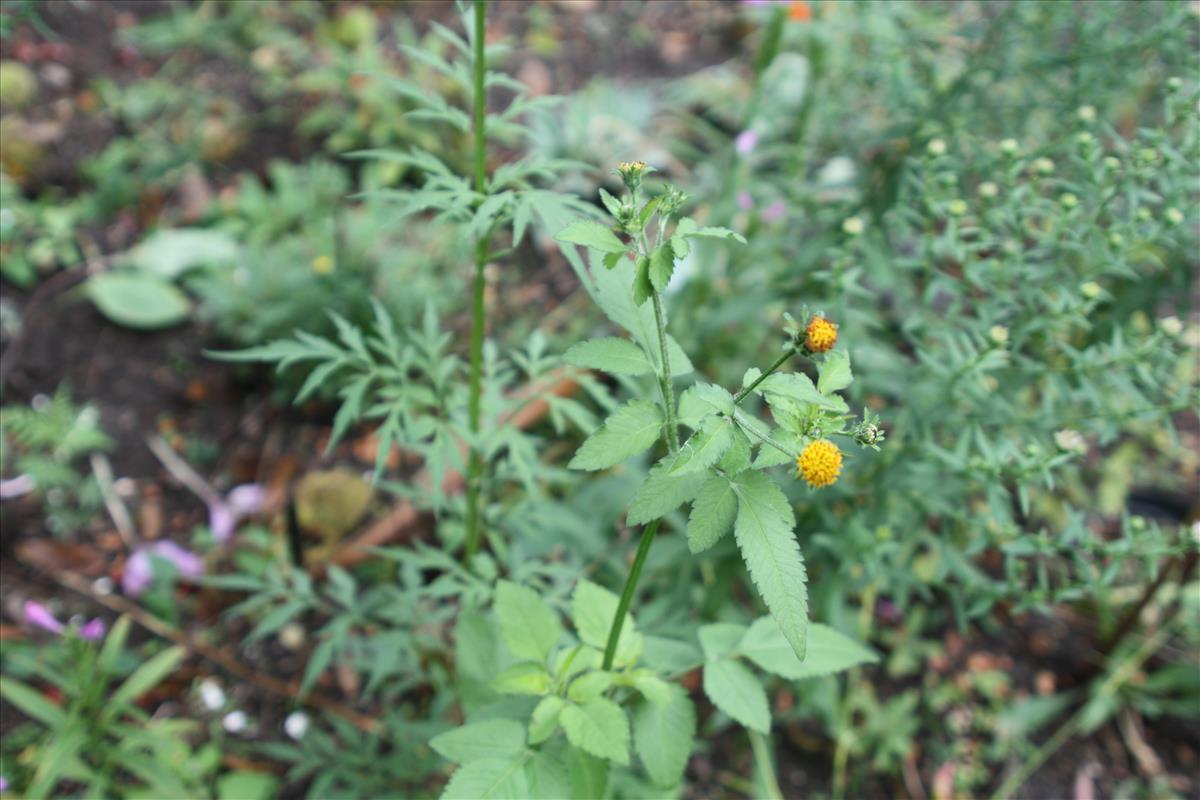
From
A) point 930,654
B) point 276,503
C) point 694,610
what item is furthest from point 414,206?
point 930,654

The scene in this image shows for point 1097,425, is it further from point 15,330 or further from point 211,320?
point 15,330

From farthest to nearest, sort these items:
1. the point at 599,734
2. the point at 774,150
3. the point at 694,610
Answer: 1. the point at 774,150
2. the point at 694,610
3. the point at 599,734

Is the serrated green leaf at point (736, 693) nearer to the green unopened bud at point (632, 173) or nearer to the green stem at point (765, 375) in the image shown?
the green stem at point (765, 375)

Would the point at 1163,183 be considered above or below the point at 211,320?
above

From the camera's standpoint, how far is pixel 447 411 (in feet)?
5.70

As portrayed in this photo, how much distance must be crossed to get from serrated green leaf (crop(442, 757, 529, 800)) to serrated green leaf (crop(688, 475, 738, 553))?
1.59 feet

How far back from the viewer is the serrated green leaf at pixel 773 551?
1016 millimetres

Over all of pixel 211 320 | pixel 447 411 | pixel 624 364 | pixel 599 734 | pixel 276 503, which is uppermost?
pixel 624 364

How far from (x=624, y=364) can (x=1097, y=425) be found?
4.20 feet

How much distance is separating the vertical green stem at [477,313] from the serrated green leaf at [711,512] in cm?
65

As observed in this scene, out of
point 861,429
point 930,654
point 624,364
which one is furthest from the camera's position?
point 930,654

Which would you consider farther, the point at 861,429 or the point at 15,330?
the point at 15,330


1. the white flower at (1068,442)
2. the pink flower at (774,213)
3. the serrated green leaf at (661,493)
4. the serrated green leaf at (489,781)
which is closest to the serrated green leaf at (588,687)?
the serrated green leaf at (489,781)

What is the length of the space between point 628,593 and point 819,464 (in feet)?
1.21
